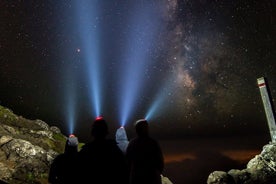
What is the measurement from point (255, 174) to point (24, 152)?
66.8 feet

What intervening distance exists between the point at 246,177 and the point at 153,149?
17.3 meters

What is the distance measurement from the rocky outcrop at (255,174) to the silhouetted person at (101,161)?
1673 centimetres

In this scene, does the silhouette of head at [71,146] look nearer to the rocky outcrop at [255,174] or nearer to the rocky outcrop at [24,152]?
the rocky outcrop at [24,152]

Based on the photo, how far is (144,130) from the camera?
5879 mm

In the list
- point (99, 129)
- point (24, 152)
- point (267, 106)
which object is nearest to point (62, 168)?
point (99, 129)

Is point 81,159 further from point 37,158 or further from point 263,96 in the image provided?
point 263,96

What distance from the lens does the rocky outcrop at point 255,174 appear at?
19.1 m

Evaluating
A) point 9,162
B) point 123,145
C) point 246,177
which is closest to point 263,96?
point 246,177

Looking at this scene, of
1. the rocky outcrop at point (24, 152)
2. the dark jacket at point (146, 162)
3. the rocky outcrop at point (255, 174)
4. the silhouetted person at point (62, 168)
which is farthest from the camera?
the rocky outcrop at point (255, 174)

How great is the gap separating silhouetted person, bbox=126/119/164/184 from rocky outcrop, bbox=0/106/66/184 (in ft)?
37.2

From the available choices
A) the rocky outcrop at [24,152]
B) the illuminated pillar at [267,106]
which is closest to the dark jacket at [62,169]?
the rocky outcrop at [24,152]

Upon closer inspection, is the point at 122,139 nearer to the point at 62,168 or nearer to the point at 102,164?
the point at 62,168

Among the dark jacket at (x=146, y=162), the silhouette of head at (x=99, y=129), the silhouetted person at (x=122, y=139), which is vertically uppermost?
the silhouette of head at (x=99, y=129)

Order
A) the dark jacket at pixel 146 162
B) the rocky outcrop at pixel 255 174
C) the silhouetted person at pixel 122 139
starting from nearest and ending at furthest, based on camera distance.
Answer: the dark jacket at pixel 146 162, the silhouetted person at pixel 122 139, the rocky outcrop at pixel 255 174
